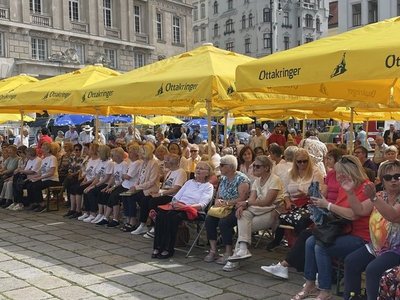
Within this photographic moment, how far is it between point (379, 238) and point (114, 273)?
313 cm

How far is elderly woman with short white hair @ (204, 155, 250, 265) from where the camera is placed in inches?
247

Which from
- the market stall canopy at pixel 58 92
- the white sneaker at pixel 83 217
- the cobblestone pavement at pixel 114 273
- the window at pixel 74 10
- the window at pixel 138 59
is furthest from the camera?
the window at pixel 138 59

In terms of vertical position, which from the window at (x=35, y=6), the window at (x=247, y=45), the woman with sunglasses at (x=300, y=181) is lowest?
the woman with sunglasses at (x=300, y=181)

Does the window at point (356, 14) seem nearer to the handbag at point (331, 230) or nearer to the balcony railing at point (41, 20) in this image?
the balcony railing at point (41, 20)

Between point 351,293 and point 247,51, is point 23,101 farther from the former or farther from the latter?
point 247,51

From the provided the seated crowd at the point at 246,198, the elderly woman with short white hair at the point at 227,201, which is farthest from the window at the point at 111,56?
the elderly woman with short white hair at the point at 227,201

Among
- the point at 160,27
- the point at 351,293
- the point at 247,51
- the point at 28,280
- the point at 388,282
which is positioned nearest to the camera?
the point at 388,282

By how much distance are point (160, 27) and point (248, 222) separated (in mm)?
48242

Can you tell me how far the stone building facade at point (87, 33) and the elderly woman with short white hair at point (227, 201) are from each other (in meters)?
34.0

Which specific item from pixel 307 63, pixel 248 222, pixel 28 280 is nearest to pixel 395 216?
pixel 307 63

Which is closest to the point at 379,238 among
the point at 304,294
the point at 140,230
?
the point at 304,294

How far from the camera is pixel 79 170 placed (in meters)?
10.2

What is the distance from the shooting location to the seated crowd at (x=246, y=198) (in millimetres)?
4484

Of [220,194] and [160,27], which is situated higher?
[160,27]
